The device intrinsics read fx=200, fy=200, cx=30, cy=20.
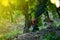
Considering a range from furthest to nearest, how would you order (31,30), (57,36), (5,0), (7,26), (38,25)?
1. (7,26)
2. (31,30)
3. (38,25)
4. (57,36)
5. (5,0)

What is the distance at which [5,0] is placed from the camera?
170cm

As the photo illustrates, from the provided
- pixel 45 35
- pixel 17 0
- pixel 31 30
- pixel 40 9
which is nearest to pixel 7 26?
pixel 31 30

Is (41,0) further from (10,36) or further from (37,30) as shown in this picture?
(10,36)

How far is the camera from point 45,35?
17.7ft

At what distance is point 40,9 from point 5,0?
282 centimetres

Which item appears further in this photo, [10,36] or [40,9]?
[10,36]

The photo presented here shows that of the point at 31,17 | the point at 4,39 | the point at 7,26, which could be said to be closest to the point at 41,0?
the point at 31,17

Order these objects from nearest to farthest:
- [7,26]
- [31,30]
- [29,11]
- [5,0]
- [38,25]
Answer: [5,0] < [29,11] < [38,25] < [31,30] < [7,26]

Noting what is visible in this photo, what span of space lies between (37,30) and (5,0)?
185 inches

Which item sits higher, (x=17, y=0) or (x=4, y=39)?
(x=17, y=0)

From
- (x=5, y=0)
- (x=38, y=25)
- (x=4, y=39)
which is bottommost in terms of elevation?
(x=4, y=39)

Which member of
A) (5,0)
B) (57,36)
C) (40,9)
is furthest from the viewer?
(57,36)

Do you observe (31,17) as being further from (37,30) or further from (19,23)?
(19,23)

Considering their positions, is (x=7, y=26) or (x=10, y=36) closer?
(x=10, y=36)
